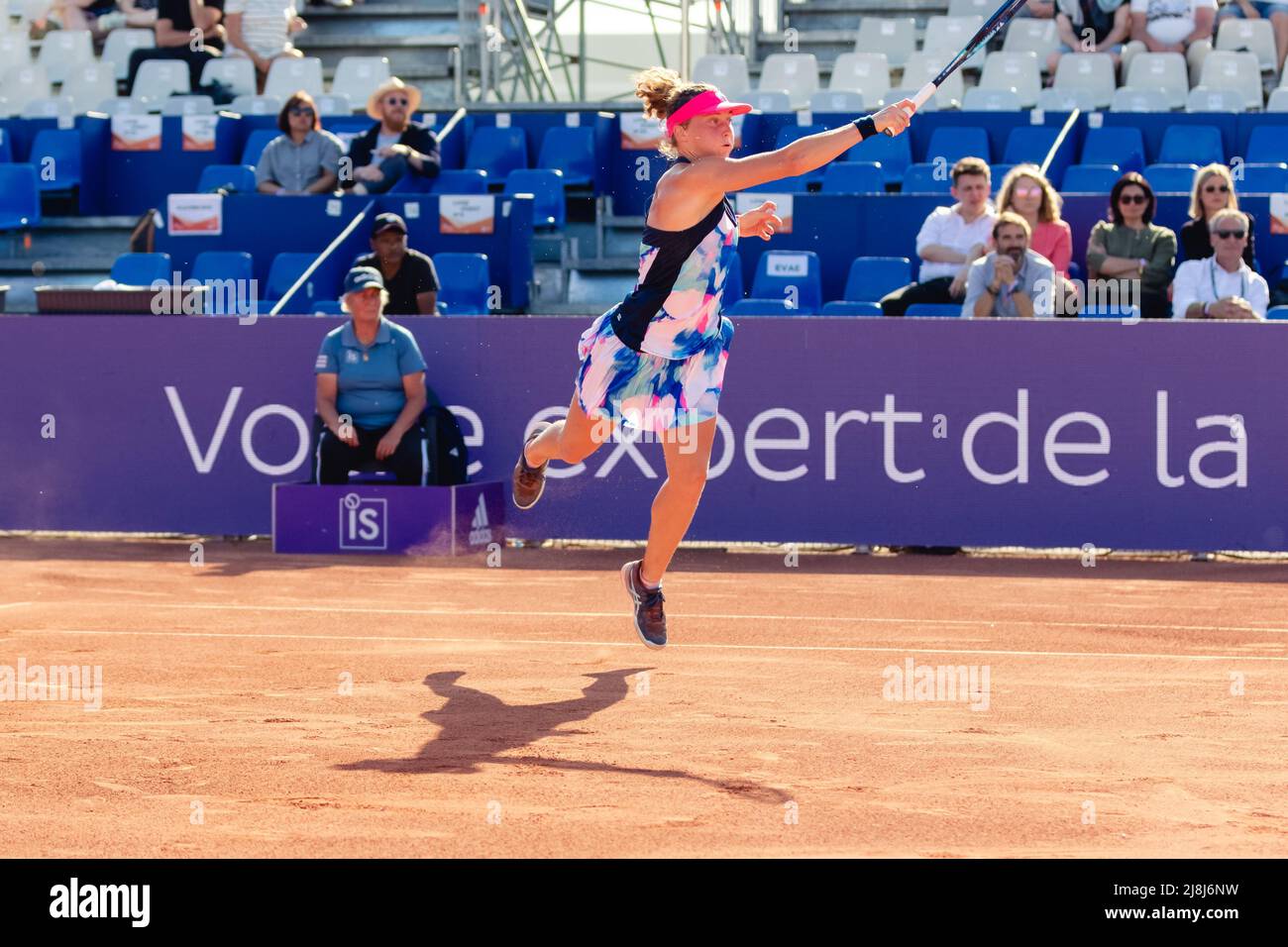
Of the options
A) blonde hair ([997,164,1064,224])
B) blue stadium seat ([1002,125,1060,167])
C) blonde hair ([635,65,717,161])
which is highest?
blue stadium seat ([1002,125,1060,167])

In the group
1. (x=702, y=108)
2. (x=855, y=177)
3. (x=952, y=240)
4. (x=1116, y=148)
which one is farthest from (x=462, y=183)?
(x=702, y=108)

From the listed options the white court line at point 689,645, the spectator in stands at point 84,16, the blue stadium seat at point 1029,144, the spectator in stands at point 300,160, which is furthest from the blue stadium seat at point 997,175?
the spectator in stands at point 84,16

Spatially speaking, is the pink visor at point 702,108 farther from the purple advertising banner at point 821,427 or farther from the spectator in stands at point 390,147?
the spectator in stands at point 390,147

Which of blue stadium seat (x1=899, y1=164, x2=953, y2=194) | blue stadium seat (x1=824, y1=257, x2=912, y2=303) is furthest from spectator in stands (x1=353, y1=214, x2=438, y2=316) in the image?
blue stadium seat (x1=899, y1=164, x2=953, y2=194)

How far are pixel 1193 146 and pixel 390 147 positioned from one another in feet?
19.1

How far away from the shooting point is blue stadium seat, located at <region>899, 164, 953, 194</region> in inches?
557

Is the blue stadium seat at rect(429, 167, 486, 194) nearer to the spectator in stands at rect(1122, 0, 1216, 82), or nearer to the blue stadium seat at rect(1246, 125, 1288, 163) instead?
the spectator in stands at rect(1122, 0, 1216, 82)

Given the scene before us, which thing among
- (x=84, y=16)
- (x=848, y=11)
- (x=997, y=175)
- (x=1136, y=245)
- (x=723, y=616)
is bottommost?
(x=723, y=616)

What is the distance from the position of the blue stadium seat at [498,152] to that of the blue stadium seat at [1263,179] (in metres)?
5.42

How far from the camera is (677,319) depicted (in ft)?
21.4

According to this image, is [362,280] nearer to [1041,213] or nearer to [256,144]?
[1041,213]

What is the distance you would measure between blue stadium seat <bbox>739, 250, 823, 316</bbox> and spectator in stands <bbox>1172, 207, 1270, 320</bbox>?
2263 mm

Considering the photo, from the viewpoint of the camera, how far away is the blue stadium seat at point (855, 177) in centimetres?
1430

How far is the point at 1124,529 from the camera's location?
10.8 metres
